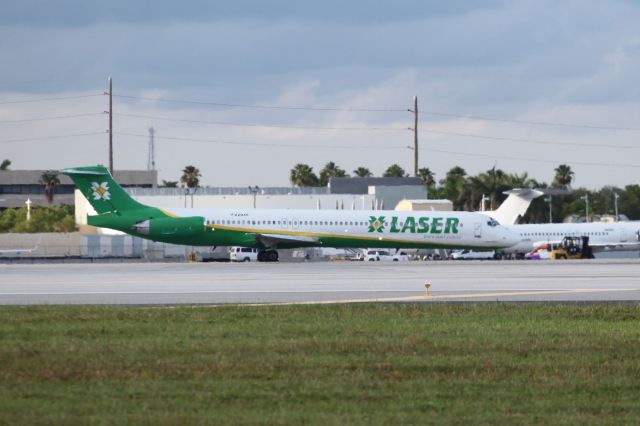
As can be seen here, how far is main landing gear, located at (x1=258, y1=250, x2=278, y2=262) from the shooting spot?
71.9 meters

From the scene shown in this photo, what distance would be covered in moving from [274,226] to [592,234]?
3113 cm

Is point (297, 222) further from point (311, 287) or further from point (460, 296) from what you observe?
point (460, 296)

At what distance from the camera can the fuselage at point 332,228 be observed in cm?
7062

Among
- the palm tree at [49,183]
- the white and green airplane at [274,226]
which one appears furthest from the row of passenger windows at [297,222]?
the palm tree at [49,183]

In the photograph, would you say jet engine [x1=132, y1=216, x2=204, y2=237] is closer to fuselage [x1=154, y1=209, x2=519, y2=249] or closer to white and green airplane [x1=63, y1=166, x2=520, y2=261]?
white and green airplane [x1=63, y1=166, x2=520, y2=261]

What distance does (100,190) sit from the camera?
68312mm

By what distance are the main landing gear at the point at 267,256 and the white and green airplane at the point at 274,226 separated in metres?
0.06

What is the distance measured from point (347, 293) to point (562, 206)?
12066cm

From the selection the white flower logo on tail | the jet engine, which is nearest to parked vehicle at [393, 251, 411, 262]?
the jet engine

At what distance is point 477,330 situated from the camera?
70.0 feet

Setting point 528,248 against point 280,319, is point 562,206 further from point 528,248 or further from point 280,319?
point 280,319

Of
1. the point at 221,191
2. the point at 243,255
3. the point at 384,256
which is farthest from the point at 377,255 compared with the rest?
the point at 221,191

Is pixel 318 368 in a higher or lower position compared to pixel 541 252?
lower

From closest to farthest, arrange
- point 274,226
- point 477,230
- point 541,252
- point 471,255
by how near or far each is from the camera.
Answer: point 274,226 → point 477,230 → point 541,252 → point 471,255
